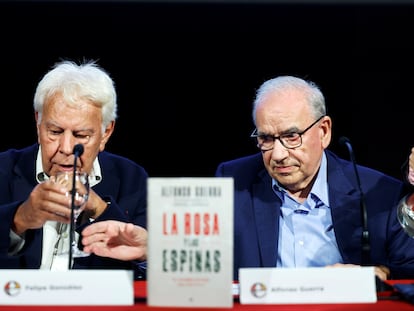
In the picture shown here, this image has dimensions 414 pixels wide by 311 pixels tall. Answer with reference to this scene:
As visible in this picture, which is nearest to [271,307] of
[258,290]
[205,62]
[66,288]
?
[258,290]

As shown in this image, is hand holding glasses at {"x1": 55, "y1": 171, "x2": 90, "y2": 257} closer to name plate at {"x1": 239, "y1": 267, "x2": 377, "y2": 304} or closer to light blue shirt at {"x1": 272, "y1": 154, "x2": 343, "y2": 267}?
name plate at {"x1": 239, "y1": 267, "x2": 377, "y2": 304}

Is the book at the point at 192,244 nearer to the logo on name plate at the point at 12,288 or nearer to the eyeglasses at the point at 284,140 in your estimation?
the logo on name plate at the point at 12,288

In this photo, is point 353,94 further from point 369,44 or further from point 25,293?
point 25,293

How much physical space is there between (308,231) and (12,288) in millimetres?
1324

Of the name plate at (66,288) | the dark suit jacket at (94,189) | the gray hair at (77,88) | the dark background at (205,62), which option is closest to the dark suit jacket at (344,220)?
the dark suit jacket at (94,189)

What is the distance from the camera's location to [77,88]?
2.93 metres

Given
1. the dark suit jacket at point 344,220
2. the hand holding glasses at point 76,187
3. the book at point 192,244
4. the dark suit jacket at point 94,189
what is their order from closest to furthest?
the book at point 192,244 < the hand holding glasses at point 76,187 < the dark suit jacket at point 94,189 < the dark suit jacket at point 344,220

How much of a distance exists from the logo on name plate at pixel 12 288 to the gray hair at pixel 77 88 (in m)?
1.02

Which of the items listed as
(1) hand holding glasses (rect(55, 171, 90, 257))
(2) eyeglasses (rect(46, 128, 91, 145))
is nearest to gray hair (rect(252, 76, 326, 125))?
(2) eyeglasses (rect(46, 128, 91, 145))

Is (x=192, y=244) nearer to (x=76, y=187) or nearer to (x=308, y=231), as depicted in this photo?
(x=76, y=187)

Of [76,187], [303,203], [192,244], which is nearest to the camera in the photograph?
[192,244]

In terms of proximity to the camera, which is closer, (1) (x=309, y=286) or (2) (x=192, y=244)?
(2) (x=192, y=244)

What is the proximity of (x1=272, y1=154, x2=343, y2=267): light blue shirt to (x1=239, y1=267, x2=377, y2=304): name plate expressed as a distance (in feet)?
2.70

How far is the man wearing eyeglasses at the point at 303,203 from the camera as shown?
2.89 metres
